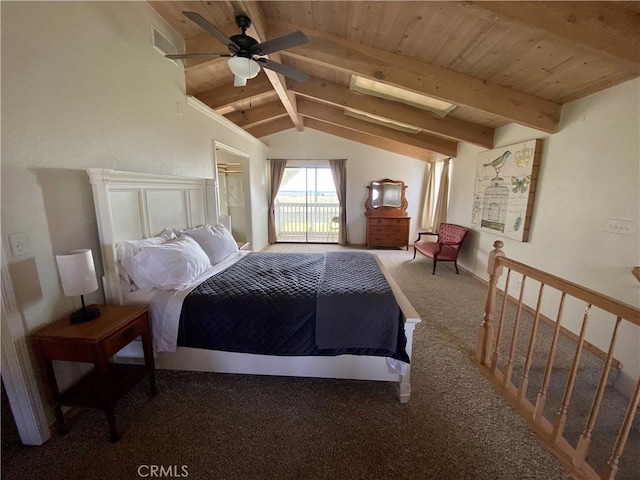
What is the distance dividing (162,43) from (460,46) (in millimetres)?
2610

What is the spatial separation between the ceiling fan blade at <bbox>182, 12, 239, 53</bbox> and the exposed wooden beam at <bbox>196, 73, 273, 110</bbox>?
208 centimetres

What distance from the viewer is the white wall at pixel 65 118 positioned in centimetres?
136

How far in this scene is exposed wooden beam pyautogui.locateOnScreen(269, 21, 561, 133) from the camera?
2541mm

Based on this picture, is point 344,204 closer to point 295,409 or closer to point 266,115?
point 266,115

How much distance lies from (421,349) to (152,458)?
1.99 m

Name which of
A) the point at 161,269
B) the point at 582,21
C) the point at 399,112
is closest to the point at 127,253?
the point at 161,269

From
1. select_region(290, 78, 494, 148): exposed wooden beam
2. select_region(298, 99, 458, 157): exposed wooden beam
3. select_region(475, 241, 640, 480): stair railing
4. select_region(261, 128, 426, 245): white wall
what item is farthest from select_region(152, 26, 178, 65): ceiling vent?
select_region(261, 128, 426, 245): white wall

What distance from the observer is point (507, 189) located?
3365 mm

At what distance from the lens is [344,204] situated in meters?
6.19

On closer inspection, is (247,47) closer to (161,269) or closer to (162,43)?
(162,43)

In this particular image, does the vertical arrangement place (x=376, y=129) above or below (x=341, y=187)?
above

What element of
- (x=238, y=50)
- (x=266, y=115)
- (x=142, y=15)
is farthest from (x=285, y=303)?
(x=266, y=115)

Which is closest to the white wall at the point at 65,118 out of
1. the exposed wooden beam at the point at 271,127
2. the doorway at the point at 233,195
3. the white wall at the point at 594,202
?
the exposed wooden beam at the point at 271,127

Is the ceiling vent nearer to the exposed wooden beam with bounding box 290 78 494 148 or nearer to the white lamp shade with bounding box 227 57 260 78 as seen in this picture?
the white lamp shade with bounding box 227 57 260 78
